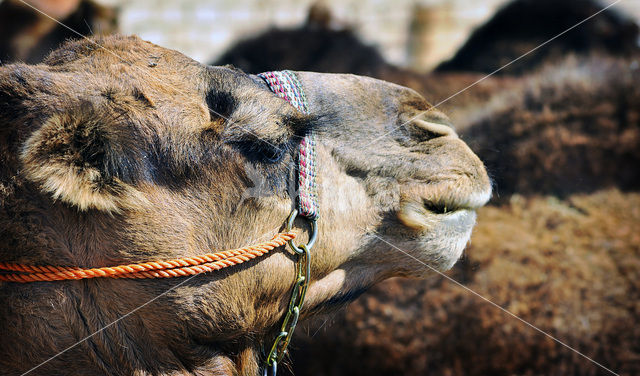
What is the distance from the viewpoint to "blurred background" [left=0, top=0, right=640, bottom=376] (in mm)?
3160

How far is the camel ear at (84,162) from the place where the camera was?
4.55 ft

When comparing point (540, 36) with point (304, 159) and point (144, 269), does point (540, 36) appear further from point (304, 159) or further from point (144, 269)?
point (144, 269)

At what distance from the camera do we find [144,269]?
5.08ft

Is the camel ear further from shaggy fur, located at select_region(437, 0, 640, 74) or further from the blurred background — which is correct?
shaggy fur, located at select_region(437, 0, 640, 74)

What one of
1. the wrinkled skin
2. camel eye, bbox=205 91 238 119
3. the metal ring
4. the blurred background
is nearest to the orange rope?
the wrinkled skin

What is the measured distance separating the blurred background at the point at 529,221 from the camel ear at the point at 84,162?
1.61 meters

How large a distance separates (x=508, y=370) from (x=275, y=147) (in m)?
2.24

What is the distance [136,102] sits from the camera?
1.58 m

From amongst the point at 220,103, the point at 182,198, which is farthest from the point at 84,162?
the point at 220,103

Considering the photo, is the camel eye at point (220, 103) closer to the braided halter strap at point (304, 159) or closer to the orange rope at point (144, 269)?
the braided halter strap at point (304, 159)

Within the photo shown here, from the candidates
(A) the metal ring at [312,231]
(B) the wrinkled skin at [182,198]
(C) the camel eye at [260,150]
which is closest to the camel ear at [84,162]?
(B) the wrinkled skin at [182,198]

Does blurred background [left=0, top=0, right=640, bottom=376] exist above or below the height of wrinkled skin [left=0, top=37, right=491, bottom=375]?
below

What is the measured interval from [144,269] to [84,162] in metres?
0.33

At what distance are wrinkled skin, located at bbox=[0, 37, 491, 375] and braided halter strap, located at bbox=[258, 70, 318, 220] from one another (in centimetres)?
4
